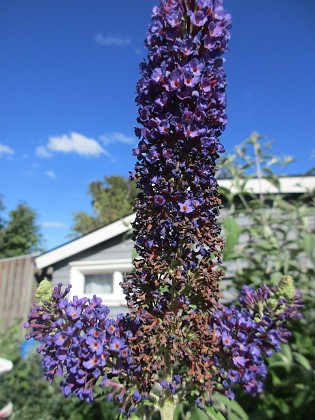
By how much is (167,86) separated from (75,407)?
3.96 meters

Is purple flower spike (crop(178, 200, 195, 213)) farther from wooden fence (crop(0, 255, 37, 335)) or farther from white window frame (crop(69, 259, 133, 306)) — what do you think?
wooden fence (crop(0, 255, 37, 335))

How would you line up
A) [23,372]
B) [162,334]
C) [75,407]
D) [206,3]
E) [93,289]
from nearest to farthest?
[162,334] → [206,3] → [75,407] → [23,372] → [93,289]

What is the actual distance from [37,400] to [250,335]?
3.93m

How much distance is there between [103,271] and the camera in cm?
816

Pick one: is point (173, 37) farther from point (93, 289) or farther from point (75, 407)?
point (93, 289)

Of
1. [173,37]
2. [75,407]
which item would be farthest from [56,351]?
[75,407]

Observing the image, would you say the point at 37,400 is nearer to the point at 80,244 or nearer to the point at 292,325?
the point at 292,325

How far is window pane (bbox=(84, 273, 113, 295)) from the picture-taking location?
833 centimetres

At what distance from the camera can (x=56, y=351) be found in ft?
3.80

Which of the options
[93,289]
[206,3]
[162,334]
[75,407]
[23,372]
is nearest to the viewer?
[162,334]

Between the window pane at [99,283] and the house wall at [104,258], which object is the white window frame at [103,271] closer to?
the house wall at [104,258]

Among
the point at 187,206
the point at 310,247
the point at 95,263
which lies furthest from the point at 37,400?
the point at 187,206

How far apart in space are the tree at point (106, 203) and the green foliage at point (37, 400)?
27.6 metres

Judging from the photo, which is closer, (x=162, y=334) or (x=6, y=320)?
(x=162, y=334)
